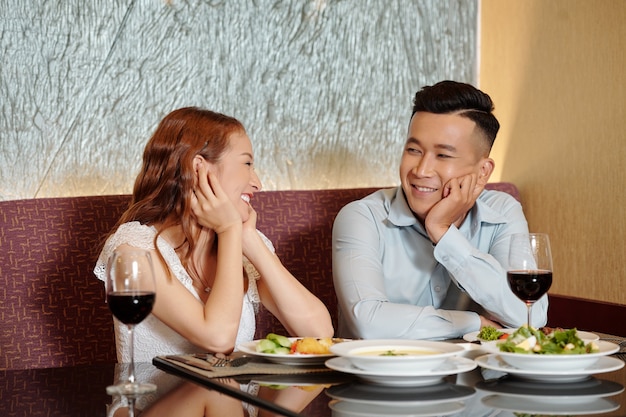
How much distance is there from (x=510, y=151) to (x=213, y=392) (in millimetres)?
2150

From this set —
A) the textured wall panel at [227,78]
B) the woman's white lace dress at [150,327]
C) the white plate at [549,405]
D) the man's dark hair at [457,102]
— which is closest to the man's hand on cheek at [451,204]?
the man's dark hair at [457,102]

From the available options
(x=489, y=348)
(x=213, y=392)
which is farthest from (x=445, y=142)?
(x=213, y=392)

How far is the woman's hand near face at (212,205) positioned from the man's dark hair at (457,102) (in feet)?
2.24

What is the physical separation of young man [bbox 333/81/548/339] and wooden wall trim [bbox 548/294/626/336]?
277 mm

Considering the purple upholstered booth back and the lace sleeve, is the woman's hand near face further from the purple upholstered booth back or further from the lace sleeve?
the purple upholstered booth back

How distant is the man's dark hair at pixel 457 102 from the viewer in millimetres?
2439

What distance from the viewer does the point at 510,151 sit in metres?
3.24

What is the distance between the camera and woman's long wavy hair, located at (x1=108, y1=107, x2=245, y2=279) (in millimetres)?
2119

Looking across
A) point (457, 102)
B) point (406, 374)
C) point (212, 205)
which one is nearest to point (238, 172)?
point (212, 205)

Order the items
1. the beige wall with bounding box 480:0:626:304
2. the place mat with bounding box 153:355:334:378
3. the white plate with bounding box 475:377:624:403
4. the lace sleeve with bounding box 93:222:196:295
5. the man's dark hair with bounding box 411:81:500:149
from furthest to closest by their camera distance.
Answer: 1. the beige wall with bounding box 480:0:626:304
2. the man's dark hair with bounding box 411:81:500:149
3. the lace sleeve with bounding box 93:222:196:295
4. the place mat with bounding box 153:355:334:378
5. the white plate with bounding box 475:377:624:403

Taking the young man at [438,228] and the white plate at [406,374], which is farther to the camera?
the young man at [438,228]

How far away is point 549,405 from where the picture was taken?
122 cm

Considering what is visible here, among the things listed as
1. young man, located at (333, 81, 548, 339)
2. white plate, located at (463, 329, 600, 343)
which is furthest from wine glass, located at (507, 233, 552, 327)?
young man, located at (333, 81, 548, 339)

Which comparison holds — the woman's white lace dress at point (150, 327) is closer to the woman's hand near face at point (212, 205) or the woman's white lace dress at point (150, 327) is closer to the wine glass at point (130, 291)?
the woman's hand near face at point (212, 205)
